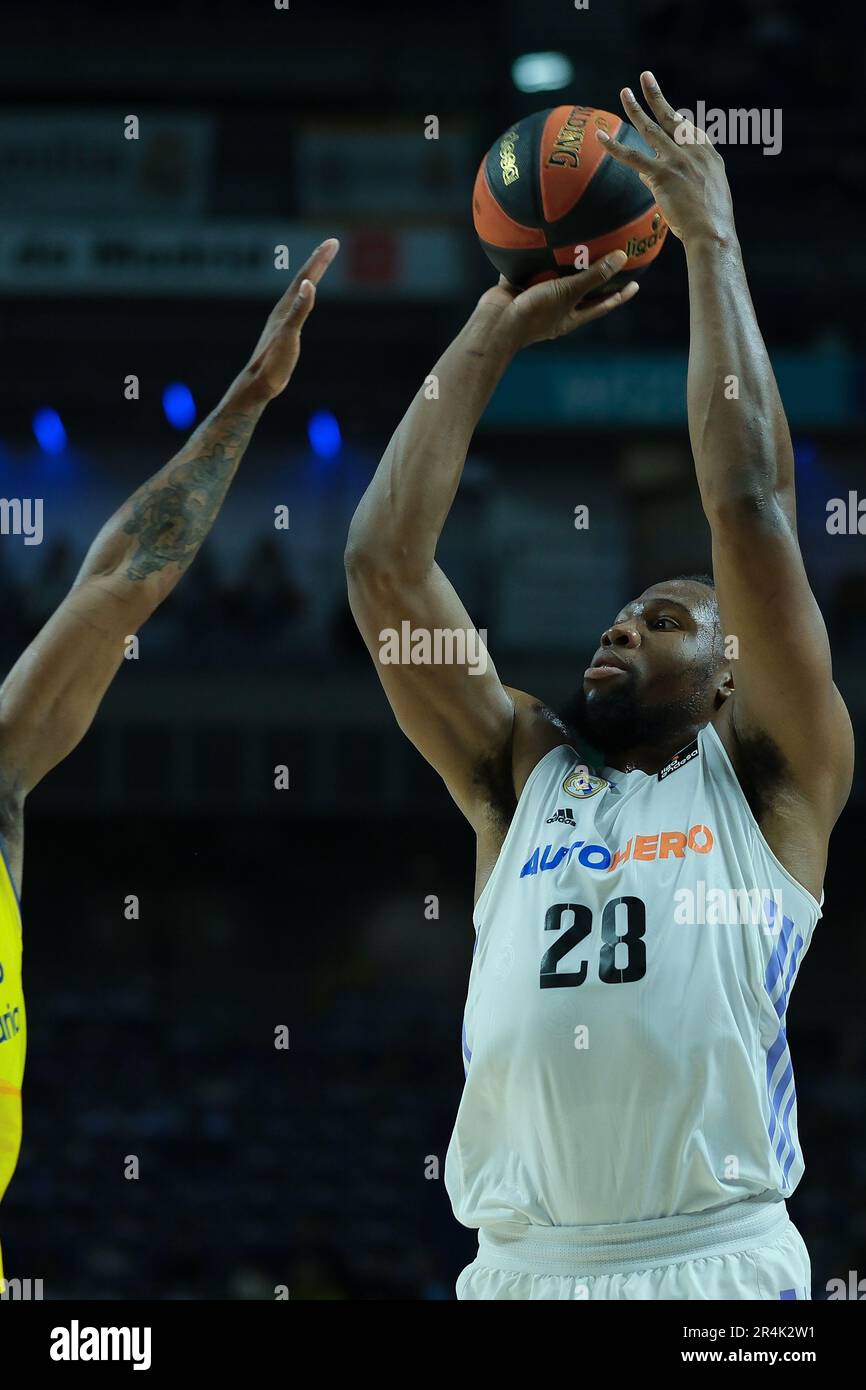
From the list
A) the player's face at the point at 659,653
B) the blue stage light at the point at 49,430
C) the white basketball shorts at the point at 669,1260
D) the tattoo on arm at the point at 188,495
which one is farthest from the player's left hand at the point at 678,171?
the blue stage light at the point at 49,430

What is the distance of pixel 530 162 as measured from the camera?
4.01 m

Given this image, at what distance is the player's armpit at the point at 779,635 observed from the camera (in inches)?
132

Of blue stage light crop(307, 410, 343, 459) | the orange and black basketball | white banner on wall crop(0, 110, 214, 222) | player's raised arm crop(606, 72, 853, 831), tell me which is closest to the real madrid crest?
player's raised arm crop(606, 72, 853, 831)

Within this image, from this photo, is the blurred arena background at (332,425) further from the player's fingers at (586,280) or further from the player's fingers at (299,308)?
the player's fingers at (586,280)

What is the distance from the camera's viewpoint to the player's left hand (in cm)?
354

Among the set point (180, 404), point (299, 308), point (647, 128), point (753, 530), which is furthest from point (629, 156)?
point (180, 404)

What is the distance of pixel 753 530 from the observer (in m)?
3.36

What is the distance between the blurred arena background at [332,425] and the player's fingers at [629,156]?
10608 millimetres

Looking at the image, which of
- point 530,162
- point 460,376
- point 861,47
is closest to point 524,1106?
point 460,376

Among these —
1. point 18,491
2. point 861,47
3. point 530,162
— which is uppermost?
point 861,47

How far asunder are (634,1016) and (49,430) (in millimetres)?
15213

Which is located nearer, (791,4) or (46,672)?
(46,672)

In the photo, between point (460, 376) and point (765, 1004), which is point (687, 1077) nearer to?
point (765, 1004)

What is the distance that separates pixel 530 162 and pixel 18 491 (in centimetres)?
1445
